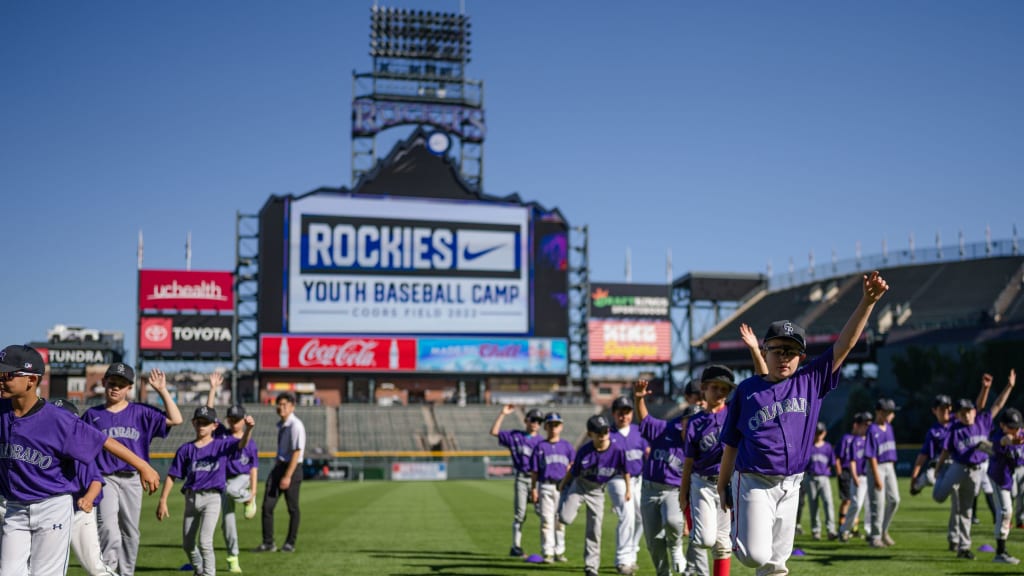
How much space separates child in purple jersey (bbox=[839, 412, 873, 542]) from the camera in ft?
52.2

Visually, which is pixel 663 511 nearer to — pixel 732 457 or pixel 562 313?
pixel 732 457

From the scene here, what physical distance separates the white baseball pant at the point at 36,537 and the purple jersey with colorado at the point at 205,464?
4154 millimetres

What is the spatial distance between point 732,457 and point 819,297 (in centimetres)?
6631

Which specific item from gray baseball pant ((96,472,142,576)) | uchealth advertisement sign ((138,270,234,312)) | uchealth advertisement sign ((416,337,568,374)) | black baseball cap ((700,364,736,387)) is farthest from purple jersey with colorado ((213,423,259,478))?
uchealth advertisement sign ((138,270,234,312))

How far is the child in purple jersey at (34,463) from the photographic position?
7129mm

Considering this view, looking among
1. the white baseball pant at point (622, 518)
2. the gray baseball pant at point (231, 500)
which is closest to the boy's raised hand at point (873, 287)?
the white baseball pant at point (622, 518)

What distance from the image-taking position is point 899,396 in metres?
55.5

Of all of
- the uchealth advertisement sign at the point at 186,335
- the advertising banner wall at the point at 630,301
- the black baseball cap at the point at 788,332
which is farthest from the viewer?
the advertising banner wall at the point at 630,301

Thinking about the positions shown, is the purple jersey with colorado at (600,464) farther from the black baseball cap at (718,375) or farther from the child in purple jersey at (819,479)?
the child in purple jersey at (819,479)

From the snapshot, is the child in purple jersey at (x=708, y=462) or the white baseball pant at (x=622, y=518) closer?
the child in purple jersey at (x=708, y=462)

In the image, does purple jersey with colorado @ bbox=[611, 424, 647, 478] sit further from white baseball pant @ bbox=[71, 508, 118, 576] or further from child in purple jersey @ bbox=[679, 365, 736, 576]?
white baseball pant @ bbox=[71, 508, 118, 576]

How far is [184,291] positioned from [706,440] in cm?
5018

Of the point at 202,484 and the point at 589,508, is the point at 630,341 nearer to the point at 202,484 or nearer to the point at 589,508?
the point at 589,508

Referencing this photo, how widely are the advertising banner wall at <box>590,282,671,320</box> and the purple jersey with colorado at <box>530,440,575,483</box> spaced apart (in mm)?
48772
